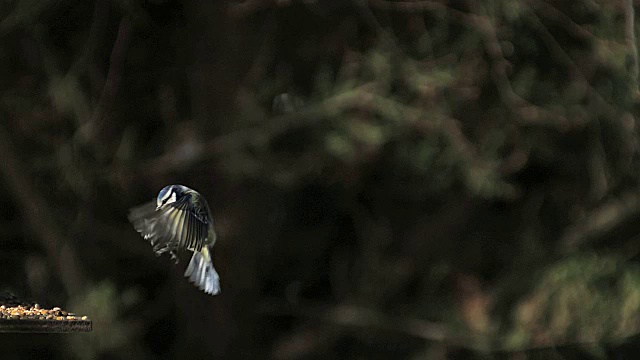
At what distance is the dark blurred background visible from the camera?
441 centimetres

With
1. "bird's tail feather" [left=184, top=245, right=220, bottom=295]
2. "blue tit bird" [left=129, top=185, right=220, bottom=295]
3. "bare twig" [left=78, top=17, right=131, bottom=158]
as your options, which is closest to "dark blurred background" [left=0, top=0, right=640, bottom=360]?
"bare twig" [left=78, top=17, right=131, bottom=158]

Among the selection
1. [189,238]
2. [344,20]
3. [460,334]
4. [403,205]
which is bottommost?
[189,238]

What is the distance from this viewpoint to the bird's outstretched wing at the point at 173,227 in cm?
233

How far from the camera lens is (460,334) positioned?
4684 mm

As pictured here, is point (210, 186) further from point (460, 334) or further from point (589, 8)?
point (589, 8)

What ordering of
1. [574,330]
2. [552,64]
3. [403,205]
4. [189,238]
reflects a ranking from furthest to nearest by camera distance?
[403,205]
[552,64]
[574,330]
[189,238]

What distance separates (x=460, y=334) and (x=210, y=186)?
3.94ft

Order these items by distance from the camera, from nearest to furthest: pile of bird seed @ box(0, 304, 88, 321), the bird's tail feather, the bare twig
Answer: pile of bird seed @ box(0, 304, 88, 321) → the bird's tail feather → the bare twig

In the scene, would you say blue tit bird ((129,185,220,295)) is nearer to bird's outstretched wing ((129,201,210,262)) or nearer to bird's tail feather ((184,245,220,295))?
bird's outstretched wing ((129,201,210,262))

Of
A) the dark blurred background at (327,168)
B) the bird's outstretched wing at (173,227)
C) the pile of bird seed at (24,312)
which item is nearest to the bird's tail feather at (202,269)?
the bird's outstretched wing at (173,227)

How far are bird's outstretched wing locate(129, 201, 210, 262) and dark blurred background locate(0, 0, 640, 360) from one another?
5.74ft

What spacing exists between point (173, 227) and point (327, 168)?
8.24 feet

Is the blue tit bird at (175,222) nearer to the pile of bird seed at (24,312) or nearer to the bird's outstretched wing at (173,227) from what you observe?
the bird's outstretched wing at (173,227)

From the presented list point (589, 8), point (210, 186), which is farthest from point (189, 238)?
point (589, 8)
